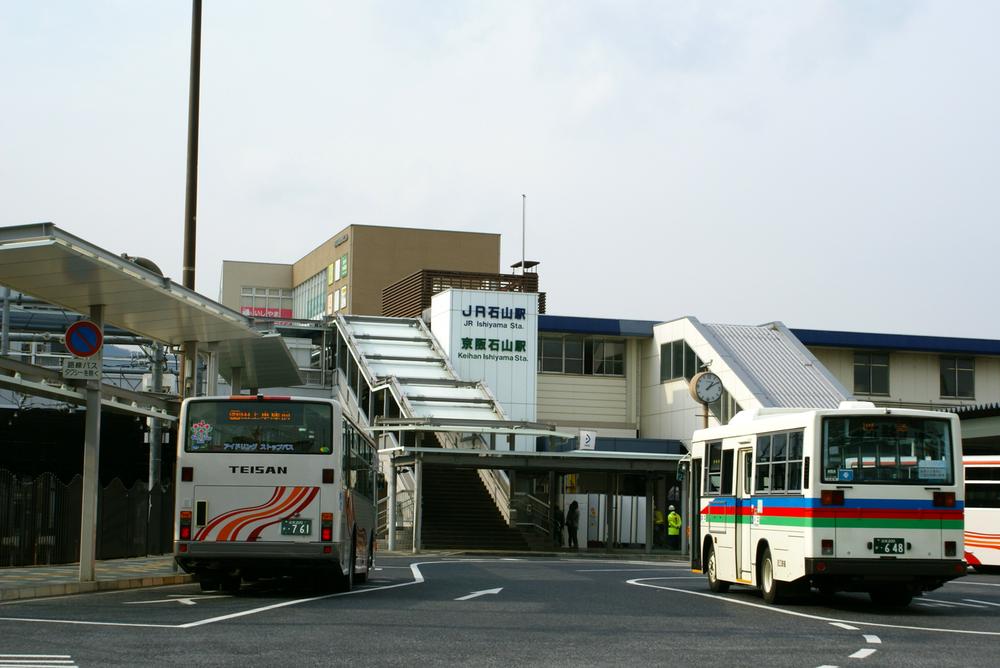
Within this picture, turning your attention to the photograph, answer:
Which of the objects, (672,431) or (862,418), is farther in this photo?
(672,431)

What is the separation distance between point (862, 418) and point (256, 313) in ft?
248

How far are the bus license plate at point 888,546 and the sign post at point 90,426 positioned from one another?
34.9ft

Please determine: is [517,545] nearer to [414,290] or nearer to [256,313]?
[414,290]

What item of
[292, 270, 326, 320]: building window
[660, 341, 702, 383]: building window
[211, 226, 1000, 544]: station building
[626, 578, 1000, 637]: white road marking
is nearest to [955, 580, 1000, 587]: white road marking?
[626, 578, 1000, 637]: white road marking

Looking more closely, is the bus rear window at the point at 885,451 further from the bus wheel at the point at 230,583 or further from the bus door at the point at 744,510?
the bus wheel at the point at 230,583

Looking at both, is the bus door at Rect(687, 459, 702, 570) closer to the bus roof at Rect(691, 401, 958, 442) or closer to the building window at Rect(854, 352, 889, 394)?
the bus roof at Rect(691, 401, 958, 442)

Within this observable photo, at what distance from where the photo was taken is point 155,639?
11922 mm

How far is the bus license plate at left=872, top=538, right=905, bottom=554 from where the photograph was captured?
17422 millimetres

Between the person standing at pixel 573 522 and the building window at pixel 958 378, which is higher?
the building window at pixel 958 378

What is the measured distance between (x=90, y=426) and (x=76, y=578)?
102 inches

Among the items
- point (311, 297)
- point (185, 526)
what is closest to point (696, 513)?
point (185, 526)

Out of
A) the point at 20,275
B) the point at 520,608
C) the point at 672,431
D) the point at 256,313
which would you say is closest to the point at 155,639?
the point at 520,608

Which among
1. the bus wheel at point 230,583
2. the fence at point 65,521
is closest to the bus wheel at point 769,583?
the bus wheel at point 230,583

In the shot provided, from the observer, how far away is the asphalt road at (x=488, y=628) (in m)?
11.0
